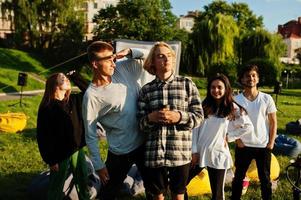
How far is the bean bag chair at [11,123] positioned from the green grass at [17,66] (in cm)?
1386

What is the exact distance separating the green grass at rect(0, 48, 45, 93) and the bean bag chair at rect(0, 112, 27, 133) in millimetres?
13859

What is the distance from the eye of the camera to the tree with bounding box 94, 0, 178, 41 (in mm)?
42031

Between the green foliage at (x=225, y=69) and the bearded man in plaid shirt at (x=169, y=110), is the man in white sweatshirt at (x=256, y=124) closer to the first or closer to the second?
the bearded man in plaid shirt at (x=169, y=110)

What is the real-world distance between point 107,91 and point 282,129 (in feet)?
34.9

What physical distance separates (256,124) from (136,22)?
3823 centimetres

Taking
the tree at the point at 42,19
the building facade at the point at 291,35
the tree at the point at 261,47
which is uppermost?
the building facade at the point at 291,35

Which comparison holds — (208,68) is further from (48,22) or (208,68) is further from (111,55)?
(111,55)

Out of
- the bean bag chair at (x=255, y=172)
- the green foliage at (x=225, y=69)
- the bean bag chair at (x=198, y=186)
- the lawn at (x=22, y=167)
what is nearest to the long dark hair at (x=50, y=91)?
the lawn at (x=22, y=167)

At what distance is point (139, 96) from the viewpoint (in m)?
3.76

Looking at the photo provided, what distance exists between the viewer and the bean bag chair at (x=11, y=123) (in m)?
11.2

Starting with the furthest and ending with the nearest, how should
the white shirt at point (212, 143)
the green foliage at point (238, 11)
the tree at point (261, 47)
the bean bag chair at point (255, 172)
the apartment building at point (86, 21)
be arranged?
the green foliage at point (238, 11), the tree at point (261, 47), the apartment building at point (86, 21), the bean bag chair at point (255, 172), the white shirt at point (212, 143)

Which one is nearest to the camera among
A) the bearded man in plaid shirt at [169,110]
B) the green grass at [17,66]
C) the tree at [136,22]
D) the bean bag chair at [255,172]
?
the bearded man in plaid shirt at [169,110]

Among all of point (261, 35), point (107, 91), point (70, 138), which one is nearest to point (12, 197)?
point (70, 138)

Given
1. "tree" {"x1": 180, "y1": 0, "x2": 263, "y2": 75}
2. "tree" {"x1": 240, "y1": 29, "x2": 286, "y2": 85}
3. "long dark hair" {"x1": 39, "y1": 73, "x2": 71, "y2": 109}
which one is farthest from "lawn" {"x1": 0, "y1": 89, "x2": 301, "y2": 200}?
"tree" {"x1": 240, "y1": 29, "x2": 286, "y2": 85}
